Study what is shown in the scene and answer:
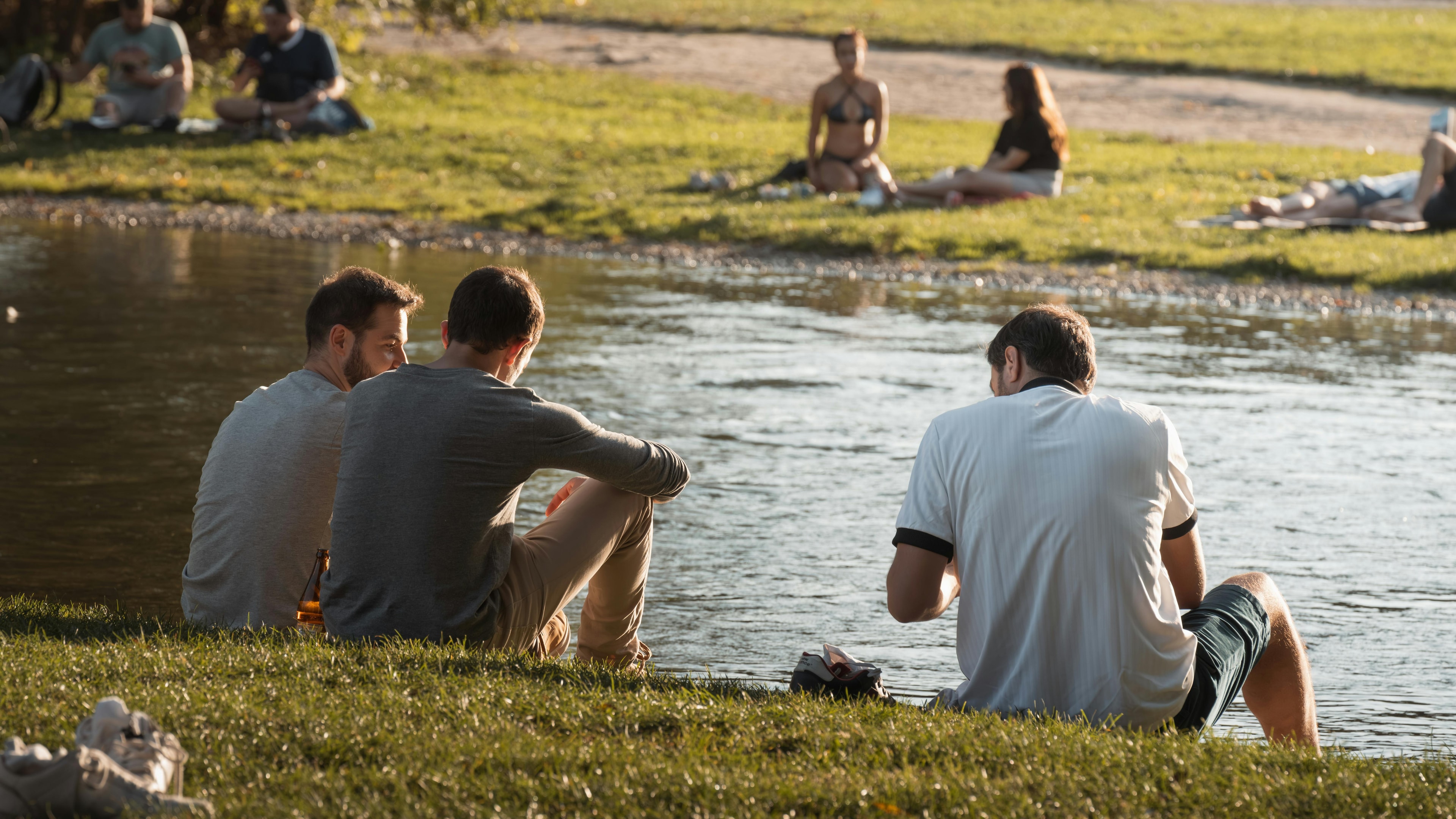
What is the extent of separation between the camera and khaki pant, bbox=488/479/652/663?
434cm

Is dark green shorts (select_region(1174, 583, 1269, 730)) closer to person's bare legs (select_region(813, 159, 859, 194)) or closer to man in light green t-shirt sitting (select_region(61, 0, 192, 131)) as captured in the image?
person's bare legs (select_region(813, 159, 859, 194))

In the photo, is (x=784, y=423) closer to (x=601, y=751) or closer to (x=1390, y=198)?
(x=601, y=751)

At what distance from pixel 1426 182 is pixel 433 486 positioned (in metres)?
14.0

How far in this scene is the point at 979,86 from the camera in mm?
28922

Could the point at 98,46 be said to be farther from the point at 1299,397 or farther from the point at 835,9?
the point at 835,9

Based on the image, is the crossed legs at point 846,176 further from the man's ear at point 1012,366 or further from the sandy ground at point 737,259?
the man's ear at point 1012,366

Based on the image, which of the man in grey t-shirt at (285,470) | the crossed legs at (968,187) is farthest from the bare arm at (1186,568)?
the crossed legs at (968,187)

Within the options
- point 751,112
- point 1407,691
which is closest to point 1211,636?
point 1407,691

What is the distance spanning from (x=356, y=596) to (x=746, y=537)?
8.15ft

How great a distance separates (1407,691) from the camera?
16.2 ft

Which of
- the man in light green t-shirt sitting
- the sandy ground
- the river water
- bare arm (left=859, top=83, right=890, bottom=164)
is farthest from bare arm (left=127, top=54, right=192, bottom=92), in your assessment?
bare arm (left=859, top=83, right=890, bottom=164)

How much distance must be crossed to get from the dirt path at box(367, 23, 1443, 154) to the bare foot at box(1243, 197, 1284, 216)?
7.87 meters

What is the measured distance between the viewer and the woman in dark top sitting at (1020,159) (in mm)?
16516

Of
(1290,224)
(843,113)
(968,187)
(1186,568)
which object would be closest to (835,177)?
(843,113)
